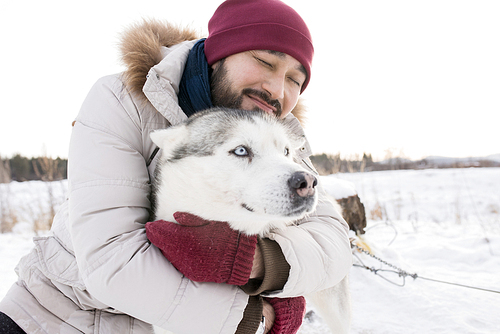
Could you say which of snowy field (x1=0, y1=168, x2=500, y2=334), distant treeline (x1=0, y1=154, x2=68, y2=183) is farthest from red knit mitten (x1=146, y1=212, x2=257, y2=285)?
distant treeline (x1=0, y1=154, x2=68, y2=183)

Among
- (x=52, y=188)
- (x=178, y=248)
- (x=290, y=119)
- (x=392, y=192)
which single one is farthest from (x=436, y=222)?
(x=52, y=188)

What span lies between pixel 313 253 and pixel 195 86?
1.16 m

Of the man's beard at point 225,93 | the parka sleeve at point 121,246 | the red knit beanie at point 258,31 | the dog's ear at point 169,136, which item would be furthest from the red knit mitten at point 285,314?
the red knit beanie at point 258,31

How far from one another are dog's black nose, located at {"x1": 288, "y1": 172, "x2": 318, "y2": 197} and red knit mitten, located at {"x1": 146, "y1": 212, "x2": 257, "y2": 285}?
0.32 meters

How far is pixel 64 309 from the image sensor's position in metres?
1.45

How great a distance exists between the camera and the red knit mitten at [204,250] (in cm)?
117

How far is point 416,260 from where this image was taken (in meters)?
3.92

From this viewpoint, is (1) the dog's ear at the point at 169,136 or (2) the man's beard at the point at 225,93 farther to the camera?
(2) the man's beard at the point at 225,93

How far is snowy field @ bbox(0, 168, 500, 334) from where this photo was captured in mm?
2472

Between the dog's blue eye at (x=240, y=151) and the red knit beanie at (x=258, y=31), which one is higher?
the red knit beanie at (x=258, y=31)

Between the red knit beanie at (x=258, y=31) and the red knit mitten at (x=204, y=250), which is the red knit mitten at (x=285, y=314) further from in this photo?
the red knit beanie at (x=258, y=31)

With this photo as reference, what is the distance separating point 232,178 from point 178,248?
37cm

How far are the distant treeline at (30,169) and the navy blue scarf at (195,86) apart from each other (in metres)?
4.79

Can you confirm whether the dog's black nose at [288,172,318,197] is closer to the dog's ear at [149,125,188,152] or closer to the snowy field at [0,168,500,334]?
the dog's ear at [149,125,188,152]
